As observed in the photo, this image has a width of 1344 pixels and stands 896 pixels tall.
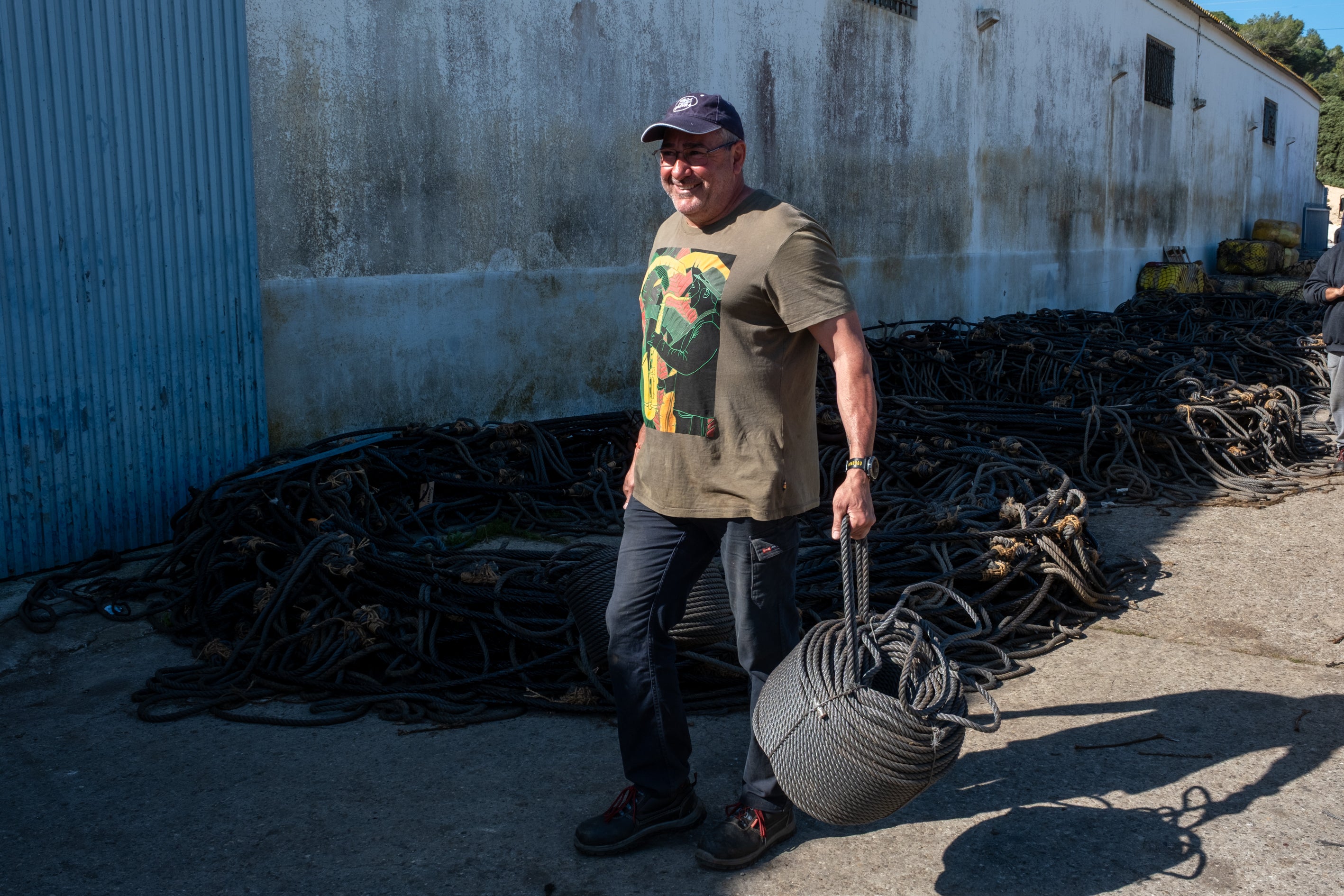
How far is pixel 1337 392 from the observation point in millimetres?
7316

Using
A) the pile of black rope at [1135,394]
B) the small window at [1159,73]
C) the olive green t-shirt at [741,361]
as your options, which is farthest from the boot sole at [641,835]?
the small window at [1159,73]

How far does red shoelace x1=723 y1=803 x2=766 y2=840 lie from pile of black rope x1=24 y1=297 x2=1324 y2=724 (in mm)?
782

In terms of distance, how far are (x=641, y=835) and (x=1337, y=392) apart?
644cm

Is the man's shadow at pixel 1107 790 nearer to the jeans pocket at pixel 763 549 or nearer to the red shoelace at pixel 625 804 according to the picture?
the red shoelace at pixel 625 804

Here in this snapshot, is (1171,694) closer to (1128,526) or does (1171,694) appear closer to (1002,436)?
(1128,526)

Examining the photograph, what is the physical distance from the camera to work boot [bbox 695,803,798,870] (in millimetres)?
2883

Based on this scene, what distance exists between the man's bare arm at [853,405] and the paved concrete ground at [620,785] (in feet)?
3.11

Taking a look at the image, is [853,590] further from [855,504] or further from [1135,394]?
[1135,394]

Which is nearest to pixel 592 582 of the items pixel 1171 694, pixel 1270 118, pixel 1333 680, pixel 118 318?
pixel 1171 694

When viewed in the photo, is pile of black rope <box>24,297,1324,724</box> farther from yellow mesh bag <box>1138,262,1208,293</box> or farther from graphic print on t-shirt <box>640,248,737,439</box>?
yellow mesh bag <box>1138,262,1208,293</box>

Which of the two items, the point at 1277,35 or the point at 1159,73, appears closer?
the point at 1159,73

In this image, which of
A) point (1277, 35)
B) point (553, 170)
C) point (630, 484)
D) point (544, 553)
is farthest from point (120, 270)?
point (1277, 35)

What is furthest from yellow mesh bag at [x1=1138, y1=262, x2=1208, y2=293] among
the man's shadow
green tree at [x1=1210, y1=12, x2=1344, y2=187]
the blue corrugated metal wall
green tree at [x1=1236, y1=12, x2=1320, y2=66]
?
green tree at [x1=1236, y1=12, x2=1320, y2=66]

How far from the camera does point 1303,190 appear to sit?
97.0ft
